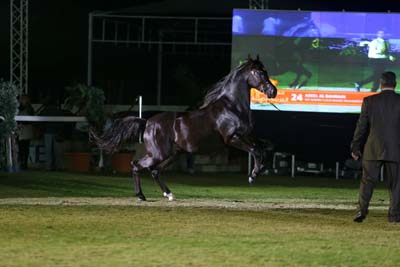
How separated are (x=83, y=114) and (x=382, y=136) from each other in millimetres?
13221

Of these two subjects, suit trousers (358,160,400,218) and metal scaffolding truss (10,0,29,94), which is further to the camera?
metal scaffolding truss (10,0,29,94)

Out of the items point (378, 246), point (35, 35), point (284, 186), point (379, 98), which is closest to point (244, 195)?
point (284, 186)

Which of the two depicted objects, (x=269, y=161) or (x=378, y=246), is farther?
(x=269, y=161)

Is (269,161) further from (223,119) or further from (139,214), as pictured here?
(139,214)

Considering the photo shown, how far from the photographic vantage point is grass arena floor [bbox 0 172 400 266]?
9594mm

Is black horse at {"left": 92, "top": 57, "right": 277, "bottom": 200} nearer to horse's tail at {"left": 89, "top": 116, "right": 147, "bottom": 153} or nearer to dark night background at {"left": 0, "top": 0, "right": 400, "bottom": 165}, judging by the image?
horse's tail at {"left": 89, "top": 116, "right": 147, "bottom": 153}

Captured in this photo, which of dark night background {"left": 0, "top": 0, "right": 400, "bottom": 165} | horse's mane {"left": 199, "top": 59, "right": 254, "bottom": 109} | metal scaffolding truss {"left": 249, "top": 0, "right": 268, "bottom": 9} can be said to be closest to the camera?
horse's mane {"left": 199, "top": 59, "right": 254, "bottom": 109}

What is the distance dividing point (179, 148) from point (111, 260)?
270 inches

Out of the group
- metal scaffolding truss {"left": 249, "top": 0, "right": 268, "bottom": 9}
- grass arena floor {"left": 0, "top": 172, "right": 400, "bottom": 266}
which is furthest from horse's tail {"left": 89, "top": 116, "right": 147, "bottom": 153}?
metal scaffolding truss {"left": 249, "top": 0, "right": 268, "bottom": 9}

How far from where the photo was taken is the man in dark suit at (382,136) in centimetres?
1252

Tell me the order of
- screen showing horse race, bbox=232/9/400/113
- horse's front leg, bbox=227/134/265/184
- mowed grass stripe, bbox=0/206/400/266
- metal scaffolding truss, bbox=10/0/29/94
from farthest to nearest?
metal scaffolding truss, bbox=10/0/29/94 < screen showing horse race, bbox=232/9/400/113 < horse's front leg, bbox=227/134/265/184 < mowed grass stripe, bbox=0/206/400/266

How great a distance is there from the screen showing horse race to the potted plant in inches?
149

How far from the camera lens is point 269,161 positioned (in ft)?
84.4

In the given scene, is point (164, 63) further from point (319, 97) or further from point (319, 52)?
point (319, 97)
